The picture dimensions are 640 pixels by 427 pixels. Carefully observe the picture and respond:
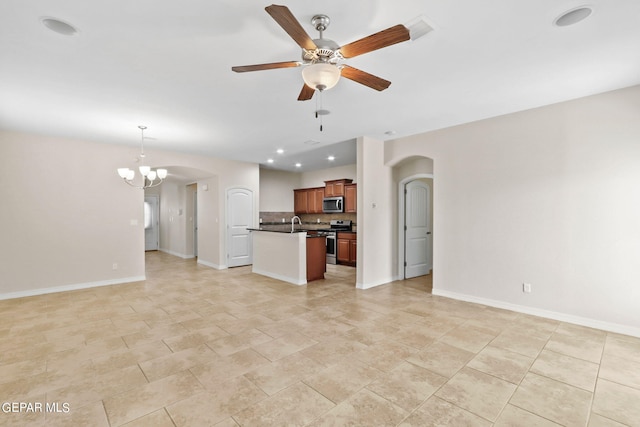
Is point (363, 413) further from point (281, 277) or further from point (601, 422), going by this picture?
point (281, 277)

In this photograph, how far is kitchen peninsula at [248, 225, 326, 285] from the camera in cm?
565

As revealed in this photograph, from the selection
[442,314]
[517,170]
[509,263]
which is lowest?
[442,314]

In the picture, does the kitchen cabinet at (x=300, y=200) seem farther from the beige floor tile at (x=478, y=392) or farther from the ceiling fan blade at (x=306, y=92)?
the beige floor tile at (x=478, y=392)

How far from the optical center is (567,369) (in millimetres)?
2574

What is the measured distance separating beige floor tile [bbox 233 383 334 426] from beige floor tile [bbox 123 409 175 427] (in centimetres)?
44

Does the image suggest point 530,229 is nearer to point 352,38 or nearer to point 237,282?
point 352,38

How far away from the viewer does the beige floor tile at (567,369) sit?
2.39m

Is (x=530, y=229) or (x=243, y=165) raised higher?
(x=243, y=165)

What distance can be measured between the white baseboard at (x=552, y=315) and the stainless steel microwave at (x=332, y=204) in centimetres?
398

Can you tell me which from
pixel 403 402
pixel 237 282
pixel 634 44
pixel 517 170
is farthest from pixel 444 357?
pixel 237 282

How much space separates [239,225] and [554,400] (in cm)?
675

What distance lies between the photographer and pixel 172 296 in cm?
486

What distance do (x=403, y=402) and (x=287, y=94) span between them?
3.17m

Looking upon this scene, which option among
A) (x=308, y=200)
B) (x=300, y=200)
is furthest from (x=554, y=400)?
(x=300, y=200)
